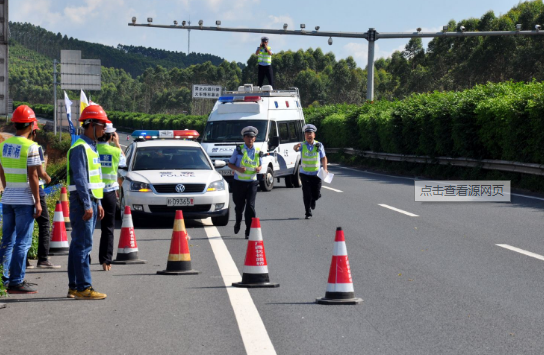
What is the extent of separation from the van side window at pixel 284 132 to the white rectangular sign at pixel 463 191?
158 inches

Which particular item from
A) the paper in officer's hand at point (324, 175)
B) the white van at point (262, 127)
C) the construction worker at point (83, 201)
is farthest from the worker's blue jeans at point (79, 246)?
the white van at point (262, 127)

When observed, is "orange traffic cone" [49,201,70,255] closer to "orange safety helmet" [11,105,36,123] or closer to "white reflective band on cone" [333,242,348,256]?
"orange safety helmet" [11,105,36,123]

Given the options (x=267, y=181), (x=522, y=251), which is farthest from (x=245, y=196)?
(x=267, y=181)

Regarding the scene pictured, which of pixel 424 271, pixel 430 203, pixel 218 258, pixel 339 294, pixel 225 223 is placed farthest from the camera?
pixel 430 203

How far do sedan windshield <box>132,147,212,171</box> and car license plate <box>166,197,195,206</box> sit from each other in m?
1.30

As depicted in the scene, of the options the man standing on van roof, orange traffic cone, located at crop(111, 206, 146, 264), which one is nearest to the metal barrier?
the man standing on van roof

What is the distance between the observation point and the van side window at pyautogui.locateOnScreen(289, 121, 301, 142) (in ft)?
78.3

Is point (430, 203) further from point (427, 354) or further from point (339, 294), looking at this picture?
point (427, 354)

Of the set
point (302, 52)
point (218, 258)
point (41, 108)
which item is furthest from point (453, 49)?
point (41, 108)

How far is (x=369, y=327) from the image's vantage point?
6.59m

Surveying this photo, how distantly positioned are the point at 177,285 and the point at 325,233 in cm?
495

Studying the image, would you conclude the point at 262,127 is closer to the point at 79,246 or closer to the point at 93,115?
the point at 93,115

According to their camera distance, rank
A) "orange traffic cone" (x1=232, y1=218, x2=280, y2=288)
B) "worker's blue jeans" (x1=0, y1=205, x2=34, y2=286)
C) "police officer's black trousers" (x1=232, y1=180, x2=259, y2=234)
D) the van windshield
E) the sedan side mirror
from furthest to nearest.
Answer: the van windshield → the sedan side mirror → "police officer's black trousers" (x1=232, y1=180, x2=259, y2=234) → "orange traffic cone" (x1=232, y1=218, x2=280, y2=288) → "worker's blue jeans" (x1=0, y1=205, x2=34, y2=286)

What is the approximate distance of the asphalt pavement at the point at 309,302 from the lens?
6078mm
